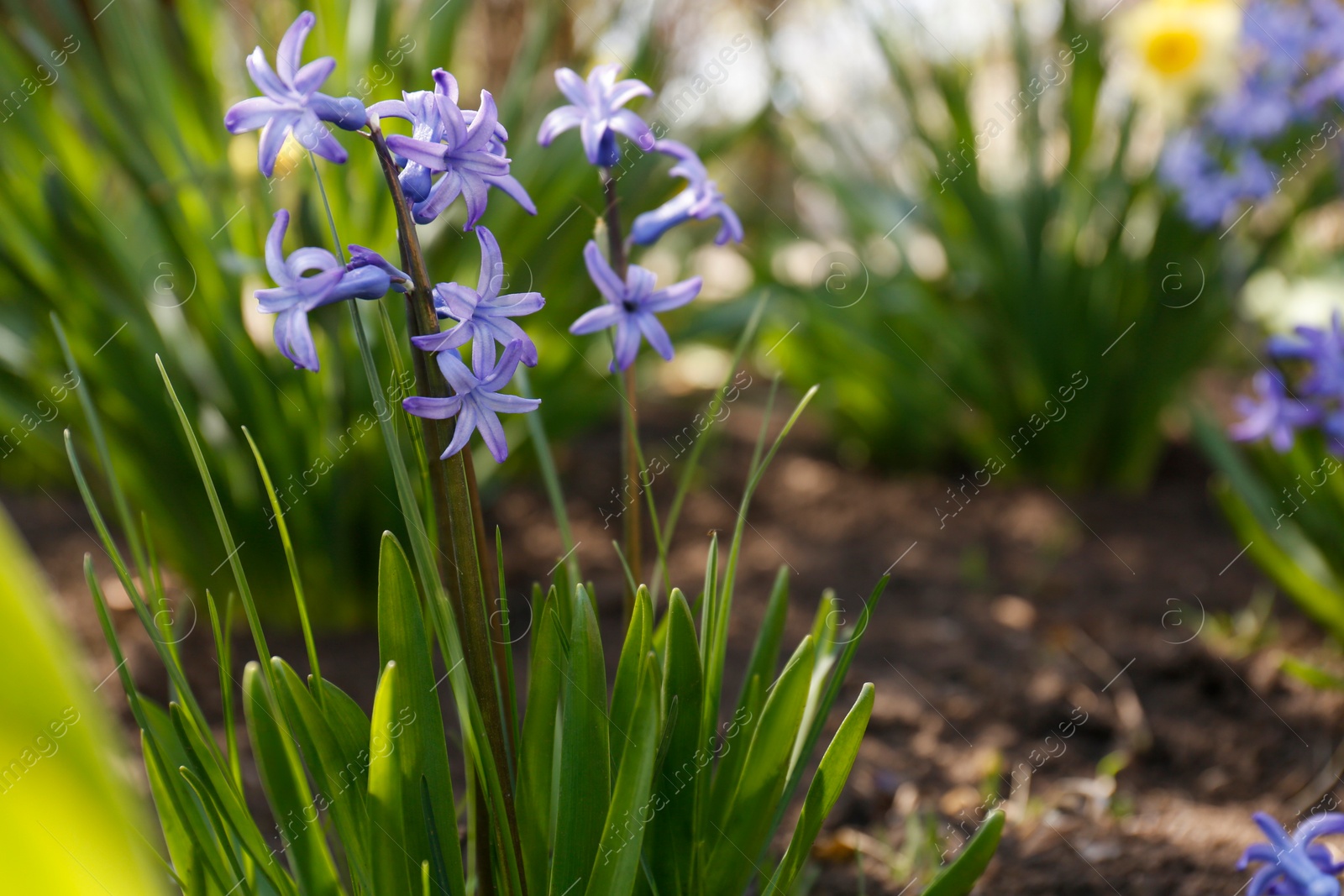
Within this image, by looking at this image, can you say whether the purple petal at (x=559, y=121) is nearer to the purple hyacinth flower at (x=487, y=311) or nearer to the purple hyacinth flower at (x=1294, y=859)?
the purple hyacinth flower at (x=487, y=311)

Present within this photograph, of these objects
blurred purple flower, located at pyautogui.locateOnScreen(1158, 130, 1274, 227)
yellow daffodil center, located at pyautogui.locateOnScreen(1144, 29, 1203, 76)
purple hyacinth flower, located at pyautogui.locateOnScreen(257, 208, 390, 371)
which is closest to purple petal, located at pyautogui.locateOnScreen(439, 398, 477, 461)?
purple hyacinth flower, located at pyautogui.locateOnScreen(257, 208, 390, 371)

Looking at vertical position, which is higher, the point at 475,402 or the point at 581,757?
the point at 475,402

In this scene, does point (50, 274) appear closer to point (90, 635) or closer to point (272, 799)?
point (90, 635)

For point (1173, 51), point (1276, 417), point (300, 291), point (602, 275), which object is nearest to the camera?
point (300, 291)

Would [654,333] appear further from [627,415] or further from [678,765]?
[678,765]

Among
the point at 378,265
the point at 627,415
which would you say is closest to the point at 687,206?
the point at 627,415

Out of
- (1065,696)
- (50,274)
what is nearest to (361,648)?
(50,274)
